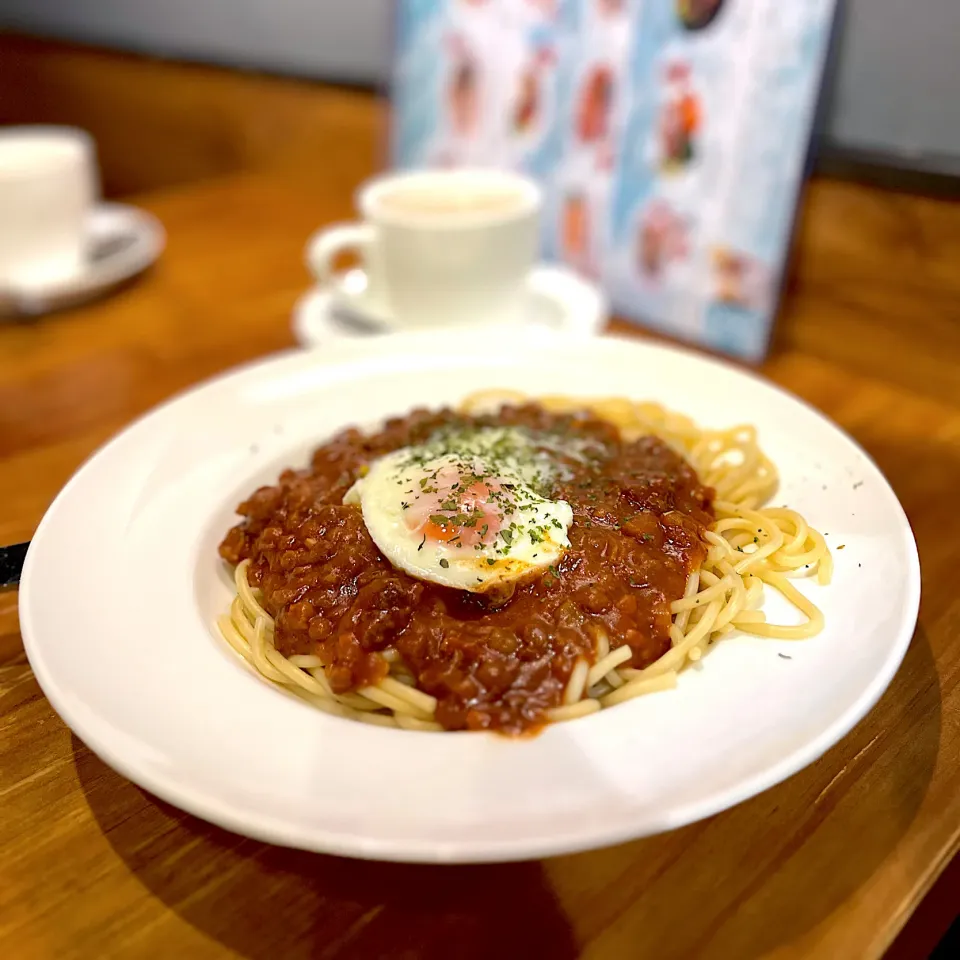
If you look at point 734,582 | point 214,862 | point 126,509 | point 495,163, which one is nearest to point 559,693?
point 734,582

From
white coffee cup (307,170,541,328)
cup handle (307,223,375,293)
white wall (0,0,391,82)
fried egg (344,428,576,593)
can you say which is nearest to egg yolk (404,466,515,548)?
fried egg (344,428,576,593)

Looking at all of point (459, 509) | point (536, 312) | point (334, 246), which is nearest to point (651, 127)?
point (536, 312)

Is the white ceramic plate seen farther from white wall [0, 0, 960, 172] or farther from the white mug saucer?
white wall [0, 0, 960, 172]

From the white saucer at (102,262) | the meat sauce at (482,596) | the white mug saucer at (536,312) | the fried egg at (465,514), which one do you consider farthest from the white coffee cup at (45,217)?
the fried egg at (465,514)

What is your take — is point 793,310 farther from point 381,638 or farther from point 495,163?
point 381,638

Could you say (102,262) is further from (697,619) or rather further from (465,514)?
(697,619)

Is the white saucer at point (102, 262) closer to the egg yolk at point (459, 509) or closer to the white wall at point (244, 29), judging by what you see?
the white wall at point (244, 29)
